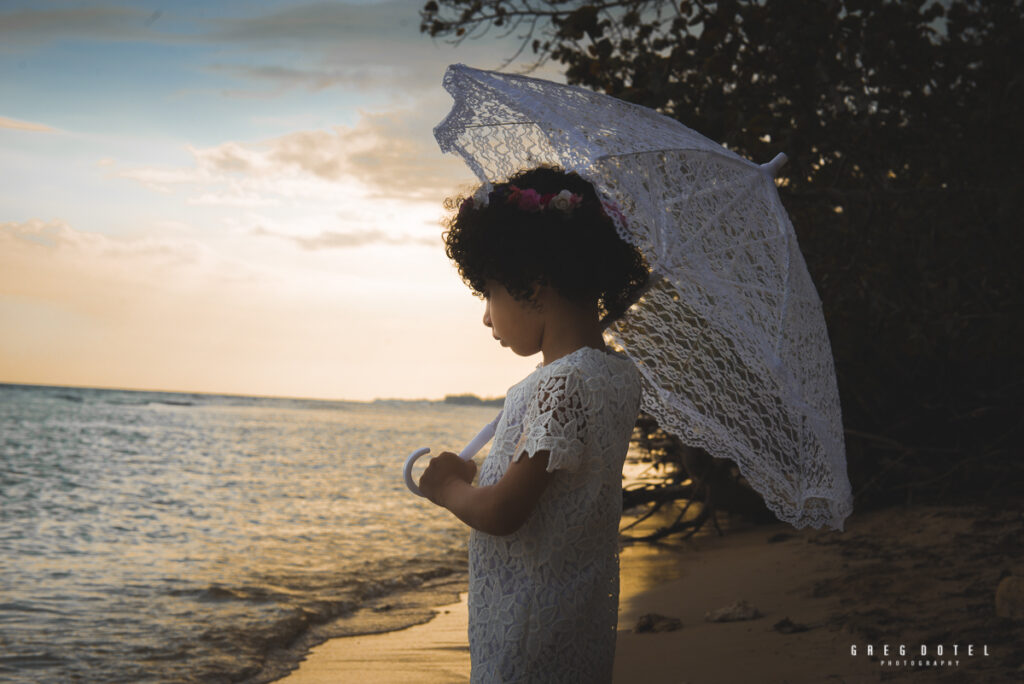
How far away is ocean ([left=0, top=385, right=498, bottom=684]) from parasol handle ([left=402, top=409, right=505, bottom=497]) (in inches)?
149

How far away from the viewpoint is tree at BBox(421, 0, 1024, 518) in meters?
5.29

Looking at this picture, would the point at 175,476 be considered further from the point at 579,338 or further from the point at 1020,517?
the point at 579,338

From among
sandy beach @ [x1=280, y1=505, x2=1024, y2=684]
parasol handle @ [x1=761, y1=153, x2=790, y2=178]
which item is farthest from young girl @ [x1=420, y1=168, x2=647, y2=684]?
sandy beach @ [x1=280, y1=505, x2=1024, y2=684]

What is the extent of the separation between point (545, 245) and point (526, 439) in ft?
1.53

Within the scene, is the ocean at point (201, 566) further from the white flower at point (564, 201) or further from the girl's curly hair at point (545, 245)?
the white flower at point (564, 201)

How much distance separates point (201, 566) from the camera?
8.18 m

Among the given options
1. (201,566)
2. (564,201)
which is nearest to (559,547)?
(564,201)

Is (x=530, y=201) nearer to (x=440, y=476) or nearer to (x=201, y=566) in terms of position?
(x=440, y=476)

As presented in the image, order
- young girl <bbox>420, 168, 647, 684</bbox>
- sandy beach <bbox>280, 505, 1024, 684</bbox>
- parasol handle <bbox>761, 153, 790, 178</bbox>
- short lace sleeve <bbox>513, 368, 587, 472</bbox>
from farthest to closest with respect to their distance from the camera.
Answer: sandy beach <bbox>280, 505, 1024, 684</bbox> < parasol handle <bbox>761, 153, 790, 178</bbox> < young girl <bbox>420, 168, 647, 684</bbox> < short lace sleeve <bbox>513, 368, 587, 472</bbox>

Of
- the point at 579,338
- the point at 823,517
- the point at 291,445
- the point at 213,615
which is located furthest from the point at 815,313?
the point at 291,445

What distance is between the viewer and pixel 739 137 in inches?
217

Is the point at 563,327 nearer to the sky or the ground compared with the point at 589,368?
nearer to the sky

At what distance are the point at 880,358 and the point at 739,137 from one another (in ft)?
11.2

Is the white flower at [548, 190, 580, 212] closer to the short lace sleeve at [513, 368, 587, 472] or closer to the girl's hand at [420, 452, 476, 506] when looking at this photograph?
the short lace sleeve at [513, 368, 587, 472]
